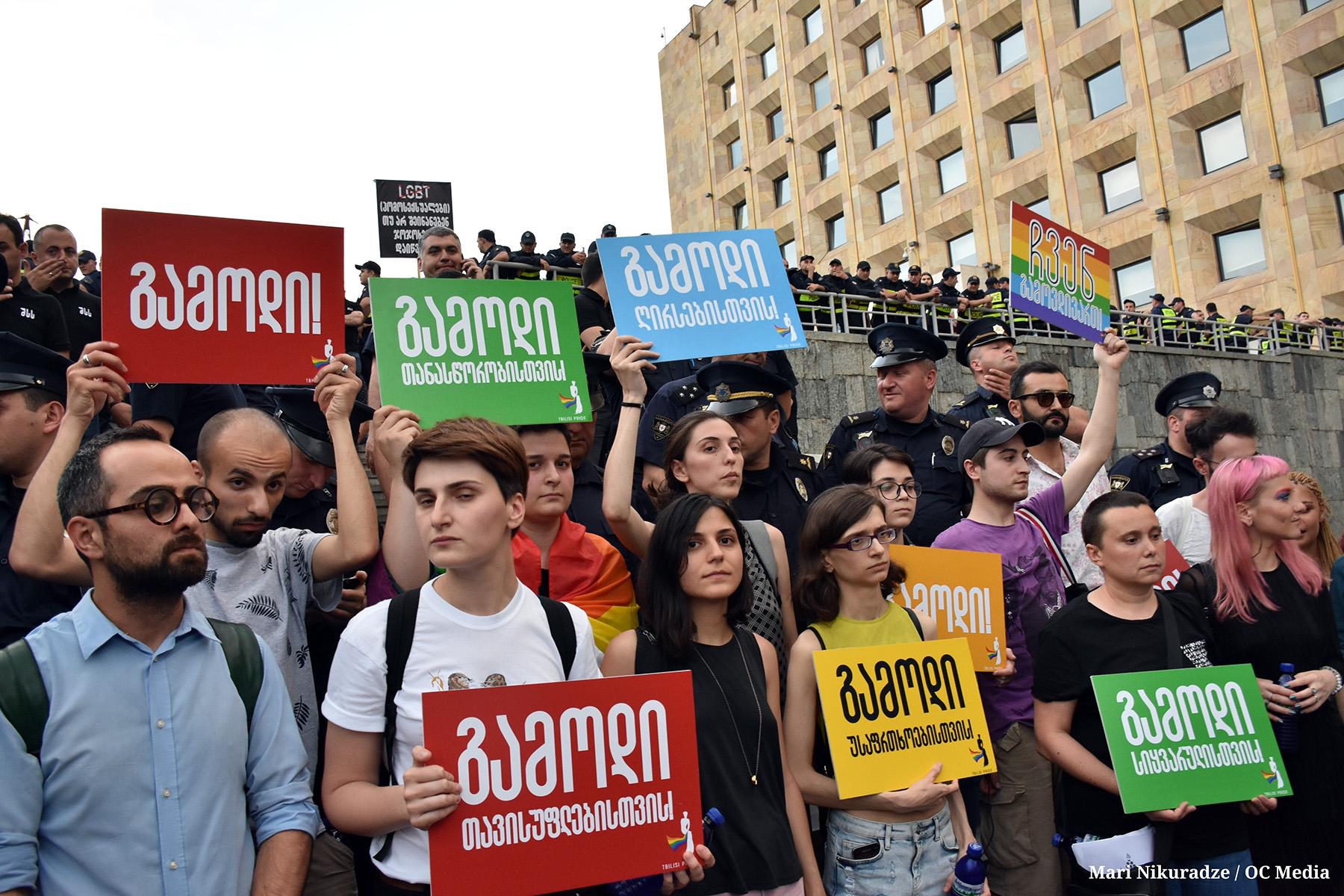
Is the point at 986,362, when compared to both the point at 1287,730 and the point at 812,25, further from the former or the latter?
the point at 812,25

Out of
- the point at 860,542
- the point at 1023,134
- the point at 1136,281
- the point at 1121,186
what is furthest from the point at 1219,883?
the point at 1023,134

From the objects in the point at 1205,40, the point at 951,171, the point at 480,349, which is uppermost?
the point at 1205,40

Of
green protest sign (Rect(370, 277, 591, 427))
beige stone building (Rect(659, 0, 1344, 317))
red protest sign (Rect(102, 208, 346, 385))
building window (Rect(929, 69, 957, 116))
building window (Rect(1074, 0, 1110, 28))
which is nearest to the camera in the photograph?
red protest sign (Rect(102, 208, 346, 385))

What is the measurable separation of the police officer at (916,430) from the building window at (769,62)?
110ft

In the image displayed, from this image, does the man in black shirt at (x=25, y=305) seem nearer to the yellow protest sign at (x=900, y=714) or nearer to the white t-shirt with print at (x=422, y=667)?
the white t-shirt with print at (x=422, y=667)

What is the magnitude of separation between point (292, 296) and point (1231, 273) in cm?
2816

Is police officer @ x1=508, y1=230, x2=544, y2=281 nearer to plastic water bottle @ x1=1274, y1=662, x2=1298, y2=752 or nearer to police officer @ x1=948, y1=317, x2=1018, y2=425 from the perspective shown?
Result: police officer @ x1=948, y1=317, x2=1018, y2=425

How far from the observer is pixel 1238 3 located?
25.1 meters

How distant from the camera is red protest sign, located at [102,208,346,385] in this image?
3475 millimetres

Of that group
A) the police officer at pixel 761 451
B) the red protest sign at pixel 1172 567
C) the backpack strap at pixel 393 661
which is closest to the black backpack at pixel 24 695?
the backpack strap at pixel 393 661

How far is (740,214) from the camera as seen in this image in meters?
39.2

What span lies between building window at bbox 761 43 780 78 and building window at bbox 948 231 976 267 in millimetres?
9890

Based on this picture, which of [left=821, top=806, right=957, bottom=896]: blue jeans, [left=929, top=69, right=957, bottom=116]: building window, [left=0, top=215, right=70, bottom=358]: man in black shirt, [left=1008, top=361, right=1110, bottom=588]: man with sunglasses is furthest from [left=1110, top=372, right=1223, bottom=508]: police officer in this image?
[left=929, top=69, right=957, bottom=116]: building window

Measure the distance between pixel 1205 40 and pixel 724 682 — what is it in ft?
95.7
